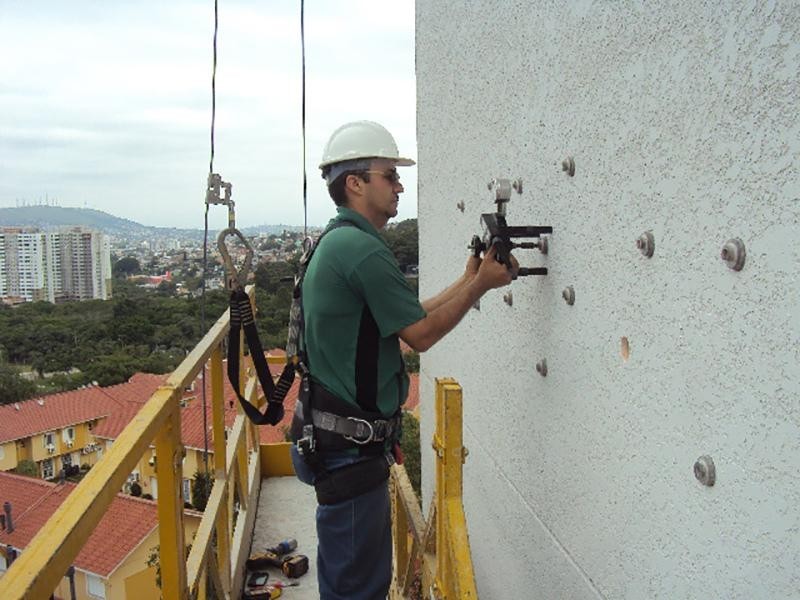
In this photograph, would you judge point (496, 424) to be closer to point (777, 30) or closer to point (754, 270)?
point (754, 270)

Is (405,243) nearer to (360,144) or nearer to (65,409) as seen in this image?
(360,144)

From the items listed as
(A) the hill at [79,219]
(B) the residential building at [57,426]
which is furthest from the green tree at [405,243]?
(A) the hill at [79,219]

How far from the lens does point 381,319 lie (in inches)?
88.4

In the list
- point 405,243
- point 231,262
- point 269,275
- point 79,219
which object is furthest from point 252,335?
point 79,219

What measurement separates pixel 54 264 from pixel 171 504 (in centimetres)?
11225

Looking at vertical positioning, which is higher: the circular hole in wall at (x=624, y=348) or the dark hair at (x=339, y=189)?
the dark hair at (x=339, y=189)

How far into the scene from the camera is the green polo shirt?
2230mm

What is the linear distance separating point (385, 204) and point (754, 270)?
151 cm

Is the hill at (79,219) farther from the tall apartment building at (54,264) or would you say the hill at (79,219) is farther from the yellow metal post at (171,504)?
the yellow metal post at (171,504)

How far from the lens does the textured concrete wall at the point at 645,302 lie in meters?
1.22

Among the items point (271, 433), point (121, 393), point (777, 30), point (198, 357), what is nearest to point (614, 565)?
point (777, 30)

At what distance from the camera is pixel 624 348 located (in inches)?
70.7

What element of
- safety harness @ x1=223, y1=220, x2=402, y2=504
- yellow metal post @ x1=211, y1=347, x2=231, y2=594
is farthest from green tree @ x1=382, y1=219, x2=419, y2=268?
safety harness @ x1=223, y1=220, x2=402, y2=504

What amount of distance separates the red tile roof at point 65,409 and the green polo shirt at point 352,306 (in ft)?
105
